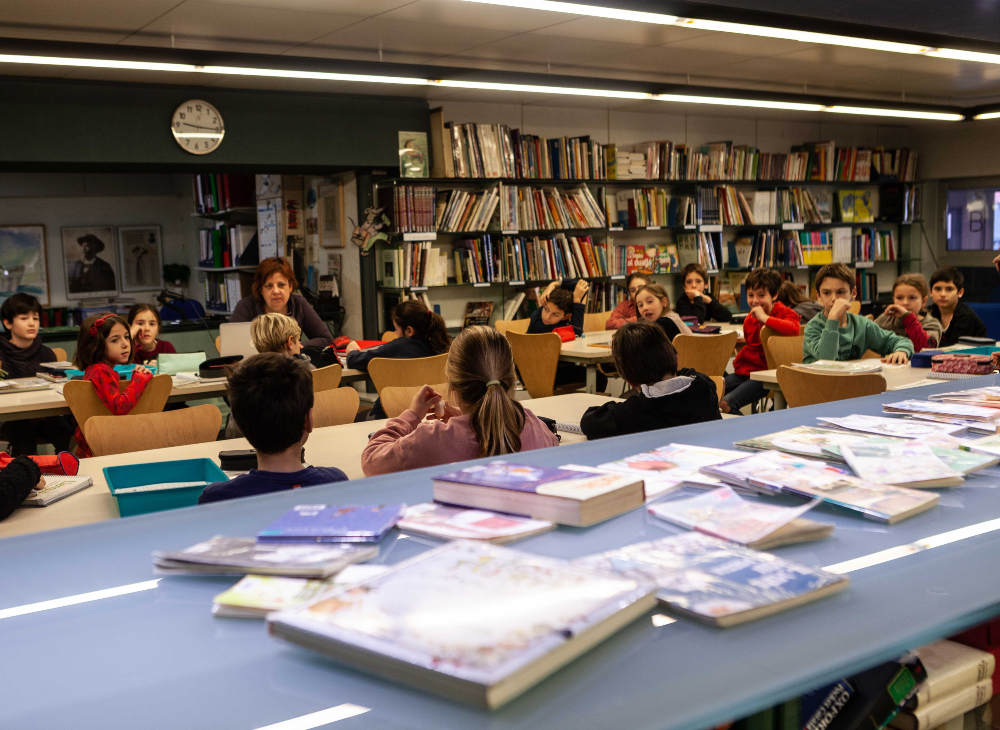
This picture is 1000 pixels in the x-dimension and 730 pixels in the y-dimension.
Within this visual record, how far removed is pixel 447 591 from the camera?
818mm

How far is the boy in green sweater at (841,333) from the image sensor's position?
430cm

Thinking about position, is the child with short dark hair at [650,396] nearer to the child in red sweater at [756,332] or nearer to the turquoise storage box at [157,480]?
the turquoise storage box at [157,480]

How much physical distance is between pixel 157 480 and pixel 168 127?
446 cm

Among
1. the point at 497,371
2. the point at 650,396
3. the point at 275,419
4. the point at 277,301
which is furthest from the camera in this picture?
the point at 277,301

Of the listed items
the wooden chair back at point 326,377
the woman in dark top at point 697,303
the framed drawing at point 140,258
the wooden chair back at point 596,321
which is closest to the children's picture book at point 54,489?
the wooden chair back at point 326,377

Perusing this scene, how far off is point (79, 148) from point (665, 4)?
154 inches

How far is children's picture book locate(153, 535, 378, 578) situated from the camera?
0.95 m

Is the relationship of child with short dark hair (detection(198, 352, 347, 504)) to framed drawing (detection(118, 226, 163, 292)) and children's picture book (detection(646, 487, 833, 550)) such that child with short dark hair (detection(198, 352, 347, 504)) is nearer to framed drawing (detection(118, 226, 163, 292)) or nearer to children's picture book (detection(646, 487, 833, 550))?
children's picture book (detection(646, 487, 833, 550))

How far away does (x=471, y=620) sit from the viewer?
750 millimetres

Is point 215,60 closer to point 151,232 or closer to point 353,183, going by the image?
point 353,183

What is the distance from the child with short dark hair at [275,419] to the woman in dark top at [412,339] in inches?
97.4

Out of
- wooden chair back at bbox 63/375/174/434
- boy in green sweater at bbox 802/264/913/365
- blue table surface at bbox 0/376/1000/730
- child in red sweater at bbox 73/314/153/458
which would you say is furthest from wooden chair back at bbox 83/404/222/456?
Answer: boy in green sweater at bbox 802/264/913/365

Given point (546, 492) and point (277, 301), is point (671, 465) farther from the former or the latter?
point (277, 301)

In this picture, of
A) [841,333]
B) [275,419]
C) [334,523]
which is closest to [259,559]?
[334,523]
